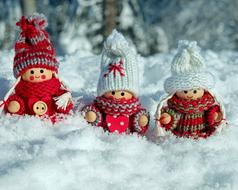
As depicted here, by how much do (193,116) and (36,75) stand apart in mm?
908

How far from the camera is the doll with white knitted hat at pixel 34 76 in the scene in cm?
307

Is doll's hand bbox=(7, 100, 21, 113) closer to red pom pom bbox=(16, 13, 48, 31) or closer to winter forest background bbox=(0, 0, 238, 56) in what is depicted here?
red pom pom bbox=(16, 13, 48, 31)

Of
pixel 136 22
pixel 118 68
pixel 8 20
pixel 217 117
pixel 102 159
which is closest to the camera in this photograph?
pixel 102 159

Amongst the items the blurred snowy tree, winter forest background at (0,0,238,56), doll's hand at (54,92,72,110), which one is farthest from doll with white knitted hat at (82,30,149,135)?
the blurred snowy tree

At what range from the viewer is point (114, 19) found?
9953 mm

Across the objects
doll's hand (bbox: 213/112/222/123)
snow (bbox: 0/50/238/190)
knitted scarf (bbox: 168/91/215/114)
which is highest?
knitted scarf (bbox: 168/91/215/114)

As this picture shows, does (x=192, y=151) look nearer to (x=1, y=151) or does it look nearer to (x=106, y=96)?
(x=106, y=96)

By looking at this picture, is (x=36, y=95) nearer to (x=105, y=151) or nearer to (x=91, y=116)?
(x=91, y=116)

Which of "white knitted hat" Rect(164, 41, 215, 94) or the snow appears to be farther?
"white knitted hat" Rect(164, 41, 215, 94)

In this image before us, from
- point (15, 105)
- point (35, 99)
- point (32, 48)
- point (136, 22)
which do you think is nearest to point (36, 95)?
point (35, 99)

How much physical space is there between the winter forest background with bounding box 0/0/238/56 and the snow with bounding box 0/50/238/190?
6921mm

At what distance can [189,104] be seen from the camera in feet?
9.97

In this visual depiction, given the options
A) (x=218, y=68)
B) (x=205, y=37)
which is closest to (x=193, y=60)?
(x=218, y=68)

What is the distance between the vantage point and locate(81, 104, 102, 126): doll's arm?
3066mm
